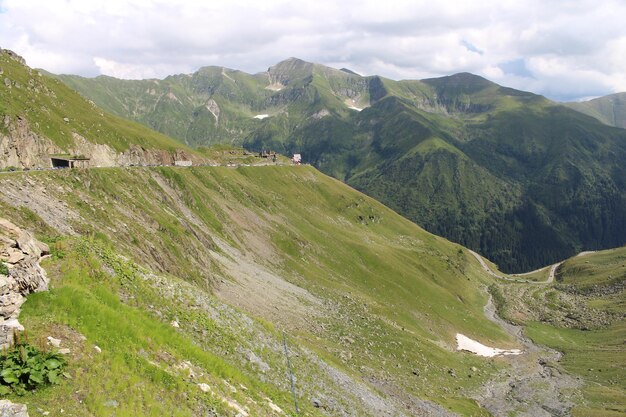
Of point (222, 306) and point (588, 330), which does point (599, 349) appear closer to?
point (588, 330)

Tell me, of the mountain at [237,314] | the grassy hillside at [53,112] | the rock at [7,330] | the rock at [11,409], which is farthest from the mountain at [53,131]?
the rock at [11,409]

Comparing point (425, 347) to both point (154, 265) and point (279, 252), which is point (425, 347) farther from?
point (154, 265)

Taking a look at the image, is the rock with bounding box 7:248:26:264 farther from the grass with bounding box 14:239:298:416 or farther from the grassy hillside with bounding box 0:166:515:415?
the grassy hillside with bounding box 0:166:515:415

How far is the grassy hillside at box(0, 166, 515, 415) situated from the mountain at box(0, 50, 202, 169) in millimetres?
22640

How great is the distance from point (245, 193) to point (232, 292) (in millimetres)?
71645

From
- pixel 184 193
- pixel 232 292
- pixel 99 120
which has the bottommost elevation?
pixel 232 292

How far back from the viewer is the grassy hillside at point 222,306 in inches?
887

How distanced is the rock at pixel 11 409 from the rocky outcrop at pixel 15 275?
320 centimetres

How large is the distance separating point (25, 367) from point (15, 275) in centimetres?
614

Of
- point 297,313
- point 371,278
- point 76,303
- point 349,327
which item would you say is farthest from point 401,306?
point 76,303

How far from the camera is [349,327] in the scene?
76.4 metres

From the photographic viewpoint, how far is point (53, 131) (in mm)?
104312

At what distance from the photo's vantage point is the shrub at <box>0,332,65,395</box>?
17125 mm

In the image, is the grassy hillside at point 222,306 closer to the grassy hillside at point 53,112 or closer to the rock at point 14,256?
the rock at point 14,256
